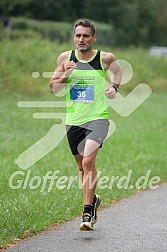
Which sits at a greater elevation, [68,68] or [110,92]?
[68,68]

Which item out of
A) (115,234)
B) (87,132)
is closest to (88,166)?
(87,132)

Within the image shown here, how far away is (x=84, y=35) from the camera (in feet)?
25.5

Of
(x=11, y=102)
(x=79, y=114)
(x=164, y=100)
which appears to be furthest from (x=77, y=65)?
(x=164, y=100)

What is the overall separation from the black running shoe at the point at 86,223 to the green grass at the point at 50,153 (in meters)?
0.56

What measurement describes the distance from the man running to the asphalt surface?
0.30 metres

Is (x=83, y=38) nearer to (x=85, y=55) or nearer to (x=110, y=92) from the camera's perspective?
(x=85, y=55)

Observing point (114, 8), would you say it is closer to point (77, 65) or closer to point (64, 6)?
point (64, 6)

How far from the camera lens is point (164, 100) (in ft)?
101

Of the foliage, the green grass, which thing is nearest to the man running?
the green grass

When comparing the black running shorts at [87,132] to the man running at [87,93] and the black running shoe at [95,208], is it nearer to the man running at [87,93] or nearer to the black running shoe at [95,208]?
the man running at [87,93]

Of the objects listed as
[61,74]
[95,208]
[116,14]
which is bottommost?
[95,208]

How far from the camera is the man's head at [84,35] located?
7750mm

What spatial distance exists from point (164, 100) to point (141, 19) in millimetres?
45246

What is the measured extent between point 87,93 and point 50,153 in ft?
21.0
